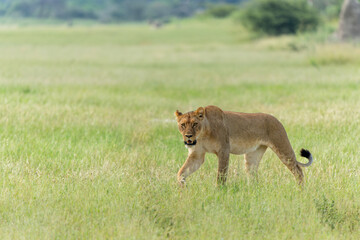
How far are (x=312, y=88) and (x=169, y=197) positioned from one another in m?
9.72

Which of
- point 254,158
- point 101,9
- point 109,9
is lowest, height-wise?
point 101,9

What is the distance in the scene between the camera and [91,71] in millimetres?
19281

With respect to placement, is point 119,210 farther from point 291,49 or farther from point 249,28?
point 249,28

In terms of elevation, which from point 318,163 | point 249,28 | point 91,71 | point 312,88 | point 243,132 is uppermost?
point 243,132

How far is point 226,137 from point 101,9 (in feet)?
424

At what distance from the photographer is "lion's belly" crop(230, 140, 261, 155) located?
4.75m

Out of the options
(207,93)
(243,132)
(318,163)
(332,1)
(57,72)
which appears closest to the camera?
(243,132)

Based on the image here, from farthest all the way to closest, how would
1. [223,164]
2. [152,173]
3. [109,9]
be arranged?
1. [109,9]
2. [152,173]
3. [223,164]

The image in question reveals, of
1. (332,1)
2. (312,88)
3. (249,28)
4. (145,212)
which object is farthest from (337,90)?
(332,1)

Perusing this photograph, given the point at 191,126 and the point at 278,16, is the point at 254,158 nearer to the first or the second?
the point at 191,126

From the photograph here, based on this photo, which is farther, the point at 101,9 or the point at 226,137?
the point at 101,9

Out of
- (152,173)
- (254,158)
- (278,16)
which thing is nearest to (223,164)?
(254,158)

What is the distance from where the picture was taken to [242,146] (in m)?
4.78

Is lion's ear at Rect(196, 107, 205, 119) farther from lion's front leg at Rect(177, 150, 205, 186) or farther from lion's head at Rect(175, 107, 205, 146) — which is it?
lion's front leg at Rect(177, 150, 205, 186)
